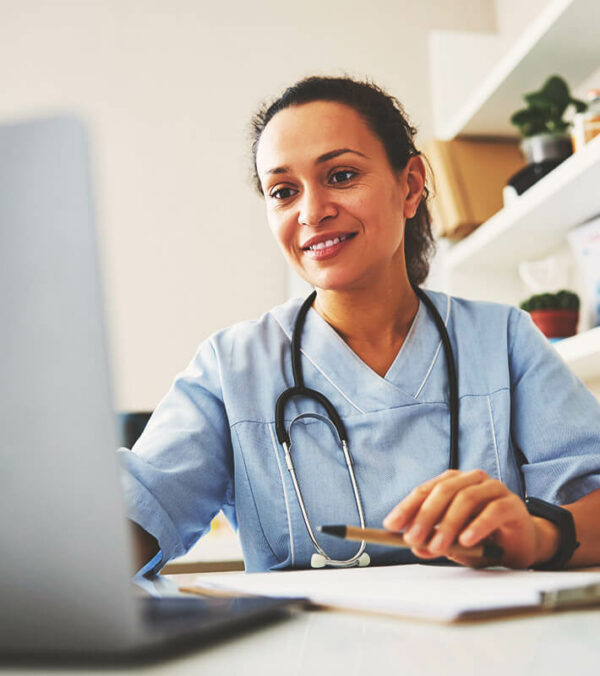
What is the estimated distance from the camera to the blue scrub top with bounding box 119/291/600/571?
3.15 ft

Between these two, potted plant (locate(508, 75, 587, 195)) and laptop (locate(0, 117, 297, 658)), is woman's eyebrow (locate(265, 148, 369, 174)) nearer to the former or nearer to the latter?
potted plant (locate(508, 75, 587, 195))

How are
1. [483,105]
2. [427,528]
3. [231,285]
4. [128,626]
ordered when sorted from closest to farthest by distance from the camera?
[128,626], [427,528], [483,105], [231,285]

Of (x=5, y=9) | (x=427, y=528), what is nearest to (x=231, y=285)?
(x=5, y=9)

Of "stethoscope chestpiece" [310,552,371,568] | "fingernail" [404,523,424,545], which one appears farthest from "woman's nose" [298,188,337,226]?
"fingernail" [404,523,424,545]

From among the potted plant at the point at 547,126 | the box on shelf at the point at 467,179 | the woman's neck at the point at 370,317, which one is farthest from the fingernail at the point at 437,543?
the box on shelf at the point at 467,179

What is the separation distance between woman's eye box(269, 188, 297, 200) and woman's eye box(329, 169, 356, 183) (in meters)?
0.07

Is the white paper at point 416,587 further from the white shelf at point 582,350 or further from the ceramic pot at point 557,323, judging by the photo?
the ceramic pot at point 557,323

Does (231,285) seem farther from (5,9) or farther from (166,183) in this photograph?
(5,9)

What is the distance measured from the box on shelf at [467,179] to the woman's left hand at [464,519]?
54.3 inches

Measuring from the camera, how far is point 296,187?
116 centimetres

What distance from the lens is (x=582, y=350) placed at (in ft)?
5.00

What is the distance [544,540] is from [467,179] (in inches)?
56.0

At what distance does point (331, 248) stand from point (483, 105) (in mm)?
1025

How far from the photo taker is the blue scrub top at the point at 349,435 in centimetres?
96
